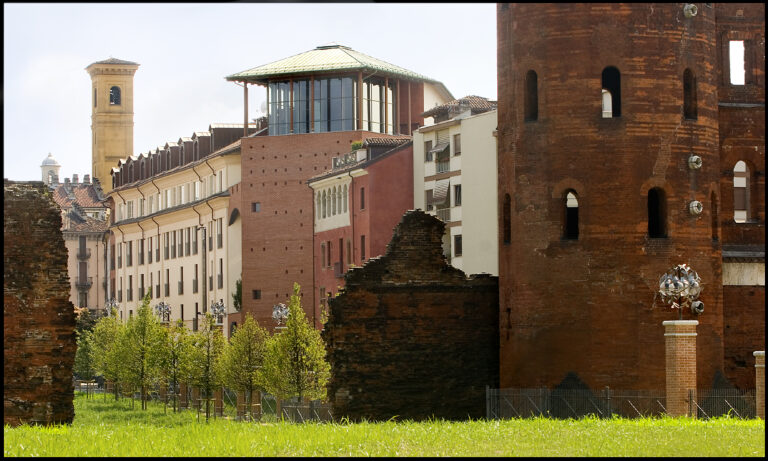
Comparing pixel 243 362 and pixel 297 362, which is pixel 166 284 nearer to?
pixel 243 362

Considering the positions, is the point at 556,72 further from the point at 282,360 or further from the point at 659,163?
the point at 282,360

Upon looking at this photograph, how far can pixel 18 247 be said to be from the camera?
36.4 m

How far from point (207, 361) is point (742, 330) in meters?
28.5

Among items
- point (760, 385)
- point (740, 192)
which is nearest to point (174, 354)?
point (740, 192)

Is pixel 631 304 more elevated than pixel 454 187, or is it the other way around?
pixel 454 187

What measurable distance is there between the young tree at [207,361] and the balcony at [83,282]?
61.2 metres

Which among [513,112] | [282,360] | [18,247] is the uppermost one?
[513,112]

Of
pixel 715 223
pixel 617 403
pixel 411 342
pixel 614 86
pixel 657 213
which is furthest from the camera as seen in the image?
pixel 411 342

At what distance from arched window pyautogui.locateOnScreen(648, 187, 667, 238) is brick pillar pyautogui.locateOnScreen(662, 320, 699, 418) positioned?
3.46m

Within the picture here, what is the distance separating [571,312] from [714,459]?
15520 millimetres

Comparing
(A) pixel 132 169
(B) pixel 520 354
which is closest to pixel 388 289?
(B) pixel 520 354

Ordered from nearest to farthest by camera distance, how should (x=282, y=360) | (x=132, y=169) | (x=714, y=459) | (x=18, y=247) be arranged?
(x=714, y=459)
(x=18, y=247)
(x=282, y=360)
(x=132, y=169)

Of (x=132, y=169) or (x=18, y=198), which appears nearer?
(x=18, y=198)

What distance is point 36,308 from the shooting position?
3641 cm
